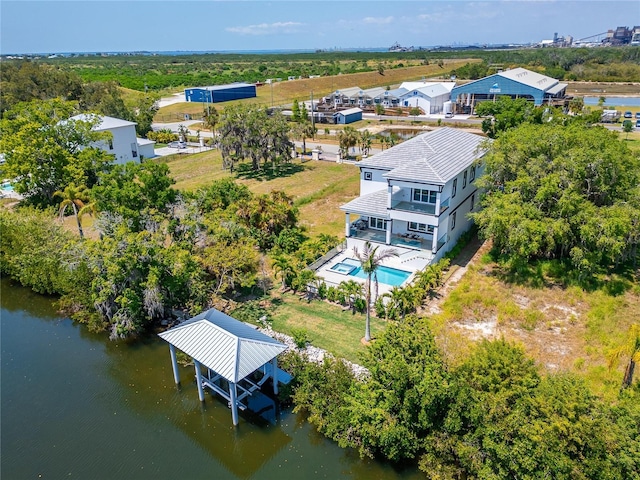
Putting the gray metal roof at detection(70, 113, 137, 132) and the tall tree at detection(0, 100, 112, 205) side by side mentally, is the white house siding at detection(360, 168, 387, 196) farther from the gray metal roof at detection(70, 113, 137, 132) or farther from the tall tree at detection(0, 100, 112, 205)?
the gray metal roof at detection(70, 113, 137, 132)

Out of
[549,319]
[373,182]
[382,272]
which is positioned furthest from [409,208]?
[549,319]

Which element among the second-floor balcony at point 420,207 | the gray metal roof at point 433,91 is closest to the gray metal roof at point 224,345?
the second-floor balcony at point 420,207

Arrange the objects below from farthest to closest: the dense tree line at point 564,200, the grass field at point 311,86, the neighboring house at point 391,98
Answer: the grass field at point 311,86 → the neighboring house at point 391,98 → the dense tree line at point 564,200

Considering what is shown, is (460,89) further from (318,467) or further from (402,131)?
(318,467)

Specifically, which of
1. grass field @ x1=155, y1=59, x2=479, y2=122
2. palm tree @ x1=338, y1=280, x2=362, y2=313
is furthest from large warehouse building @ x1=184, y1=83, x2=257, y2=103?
palm tree @ x1=338, y1=280, x2=362, y2=313

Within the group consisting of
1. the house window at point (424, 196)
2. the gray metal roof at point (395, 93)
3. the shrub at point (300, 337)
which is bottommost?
the shrub at point (300, 337)

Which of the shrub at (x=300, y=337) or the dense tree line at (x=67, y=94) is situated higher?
the dense tree line at (x=67, y=94)

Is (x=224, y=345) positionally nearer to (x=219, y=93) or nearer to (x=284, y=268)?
(x=284, y=268)

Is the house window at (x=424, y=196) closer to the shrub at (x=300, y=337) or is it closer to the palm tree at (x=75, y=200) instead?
the shrub at (x=300, y=337)
